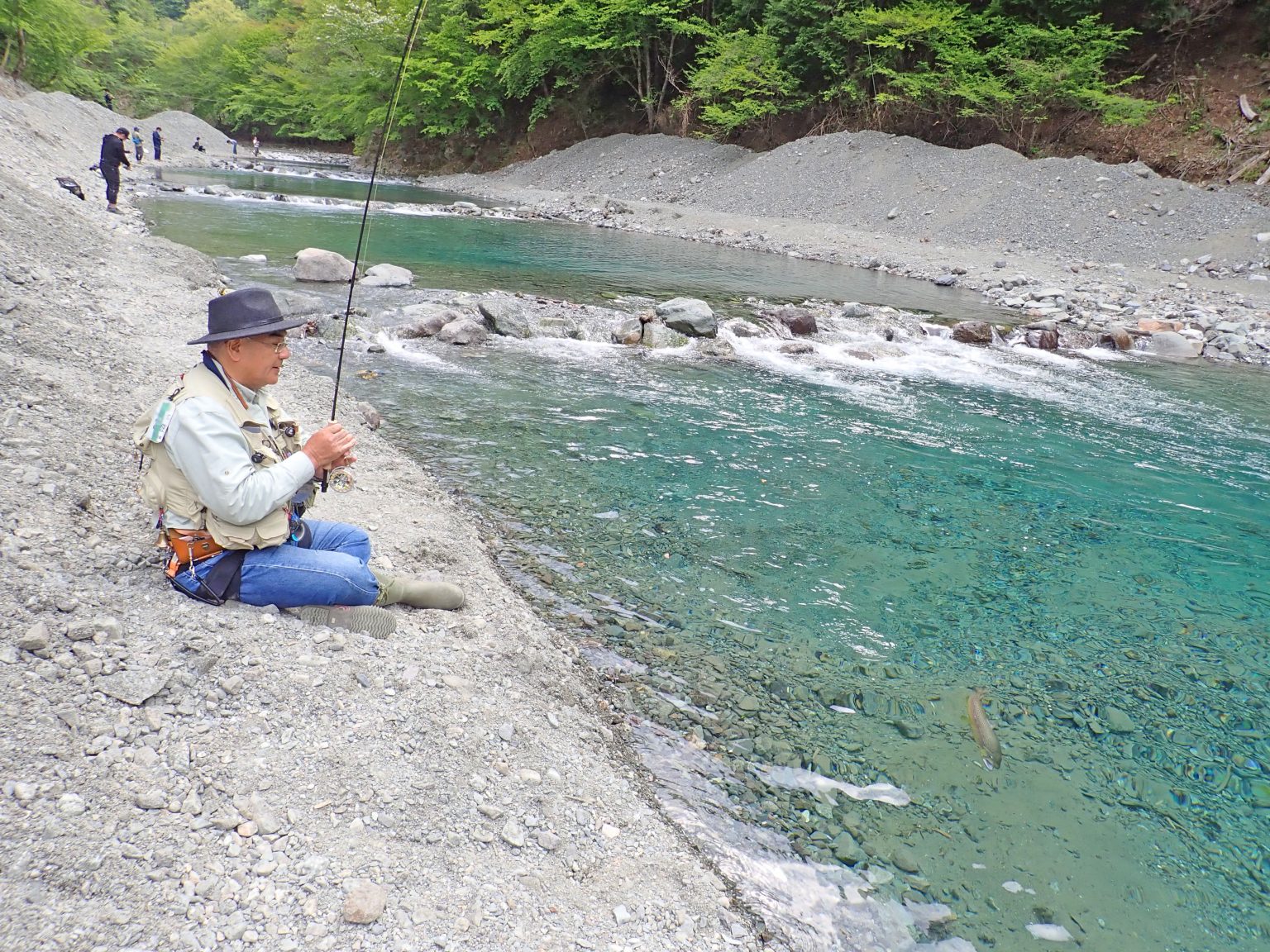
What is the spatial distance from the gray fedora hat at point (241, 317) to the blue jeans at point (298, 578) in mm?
936

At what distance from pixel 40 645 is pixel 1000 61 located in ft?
113

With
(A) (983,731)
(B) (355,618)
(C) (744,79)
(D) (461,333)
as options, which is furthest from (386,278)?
(C) (744,79)

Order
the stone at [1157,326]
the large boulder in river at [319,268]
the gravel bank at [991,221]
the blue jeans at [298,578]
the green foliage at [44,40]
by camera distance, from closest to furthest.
→ the blue jeans at [298,578]
the large boulder in river at [319,268]
the stone at [1157,326]
the gravel bank at [991,221]
the green foliage at [44,40]

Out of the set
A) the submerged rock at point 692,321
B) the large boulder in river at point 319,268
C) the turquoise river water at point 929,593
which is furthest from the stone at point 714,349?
the large boulder in river at point 319,268

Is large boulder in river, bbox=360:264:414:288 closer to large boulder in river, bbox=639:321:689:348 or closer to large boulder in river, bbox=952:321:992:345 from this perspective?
large boulder in river, bbox=639:321:689:348

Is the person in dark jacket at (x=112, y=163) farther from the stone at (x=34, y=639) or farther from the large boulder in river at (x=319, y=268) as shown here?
the stone at (x=34, y=639)

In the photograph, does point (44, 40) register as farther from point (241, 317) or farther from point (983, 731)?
point (983, 731)

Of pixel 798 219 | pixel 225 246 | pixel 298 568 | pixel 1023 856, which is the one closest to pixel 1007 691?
pixel 1023 856

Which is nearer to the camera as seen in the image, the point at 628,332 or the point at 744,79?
the point at 628,332

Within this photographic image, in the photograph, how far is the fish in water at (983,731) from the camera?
4125mm

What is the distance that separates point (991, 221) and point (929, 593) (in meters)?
23.4

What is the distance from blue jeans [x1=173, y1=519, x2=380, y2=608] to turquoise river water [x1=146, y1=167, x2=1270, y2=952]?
152 centimetres

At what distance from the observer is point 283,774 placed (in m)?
2.86

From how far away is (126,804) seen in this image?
2.52 m
